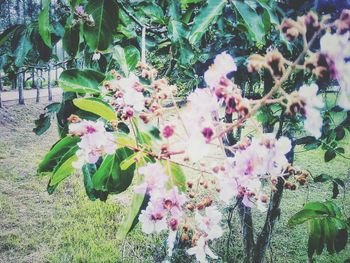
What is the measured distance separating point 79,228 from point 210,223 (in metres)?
2.85

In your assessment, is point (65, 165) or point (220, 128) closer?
point (220, 128)

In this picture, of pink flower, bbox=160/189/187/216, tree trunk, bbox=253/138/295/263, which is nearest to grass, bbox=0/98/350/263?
tree trunk, bbox=253/138/295/263

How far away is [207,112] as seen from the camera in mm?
591

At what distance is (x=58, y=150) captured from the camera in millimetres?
883

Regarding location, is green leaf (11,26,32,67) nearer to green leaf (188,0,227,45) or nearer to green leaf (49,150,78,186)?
green leaf (49,150,78,186)

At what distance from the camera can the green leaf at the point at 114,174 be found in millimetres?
851

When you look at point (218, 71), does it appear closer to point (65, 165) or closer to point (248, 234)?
point (65, 165)

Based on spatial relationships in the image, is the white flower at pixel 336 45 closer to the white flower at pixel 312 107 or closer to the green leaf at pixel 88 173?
the white flower at pixel 312 107

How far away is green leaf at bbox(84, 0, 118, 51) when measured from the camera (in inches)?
33.1

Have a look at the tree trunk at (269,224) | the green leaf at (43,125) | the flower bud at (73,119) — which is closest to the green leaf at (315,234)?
the tree trunk at (269,224)

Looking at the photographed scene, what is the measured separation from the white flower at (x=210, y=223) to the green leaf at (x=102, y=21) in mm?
485

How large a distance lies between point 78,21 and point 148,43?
375mm

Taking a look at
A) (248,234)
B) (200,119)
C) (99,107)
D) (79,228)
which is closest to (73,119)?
(99,107)

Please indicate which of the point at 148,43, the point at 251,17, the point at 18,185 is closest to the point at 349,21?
the point at 251,17
